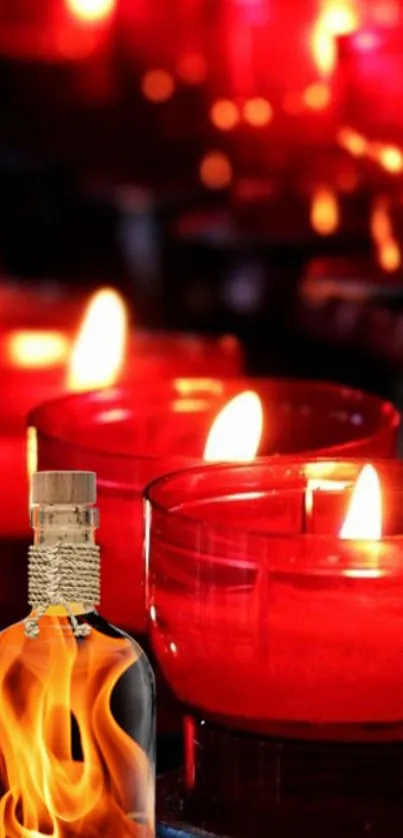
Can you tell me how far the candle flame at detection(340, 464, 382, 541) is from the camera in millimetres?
734

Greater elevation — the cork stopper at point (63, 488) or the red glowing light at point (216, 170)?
the red glowing light at point (216, 170)

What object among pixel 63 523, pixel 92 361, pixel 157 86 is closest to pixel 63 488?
pixel 63 523

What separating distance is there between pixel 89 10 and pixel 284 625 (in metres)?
0.91

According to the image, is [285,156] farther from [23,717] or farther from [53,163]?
[53,163]

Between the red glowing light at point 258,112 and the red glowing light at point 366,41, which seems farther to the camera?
the red glowing light at point 258,112

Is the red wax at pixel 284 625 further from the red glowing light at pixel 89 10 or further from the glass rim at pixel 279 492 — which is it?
the red glowing light at pixel 89 10

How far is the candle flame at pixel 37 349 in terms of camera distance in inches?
50.7

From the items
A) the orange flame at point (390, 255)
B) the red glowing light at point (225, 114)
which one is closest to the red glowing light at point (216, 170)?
the red glowing light at point (225, 114)

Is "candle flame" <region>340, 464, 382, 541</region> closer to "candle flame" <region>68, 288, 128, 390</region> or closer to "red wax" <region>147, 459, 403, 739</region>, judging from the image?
"red wax" <region>147, 459, 403, 739</region>

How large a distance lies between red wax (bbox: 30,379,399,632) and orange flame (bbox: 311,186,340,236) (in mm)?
417

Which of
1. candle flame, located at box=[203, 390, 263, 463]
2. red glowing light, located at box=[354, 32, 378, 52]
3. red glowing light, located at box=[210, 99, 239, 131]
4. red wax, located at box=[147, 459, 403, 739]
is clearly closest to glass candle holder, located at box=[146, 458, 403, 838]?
red wax, located at box=[147, 459, 403, 739]

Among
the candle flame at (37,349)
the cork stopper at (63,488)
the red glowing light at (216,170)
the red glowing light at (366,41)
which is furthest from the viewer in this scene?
the red glowing light at (216,170)

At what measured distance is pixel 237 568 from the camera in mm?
697

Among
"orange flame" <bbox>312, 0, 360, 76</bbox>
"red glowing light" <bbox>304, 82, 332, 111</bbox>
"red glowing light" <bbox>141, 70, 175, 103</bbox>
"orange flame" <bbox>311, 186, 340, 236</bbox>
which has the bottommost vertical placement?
"orange flame" <bbox>311, 186, 340, 236</bbox>
